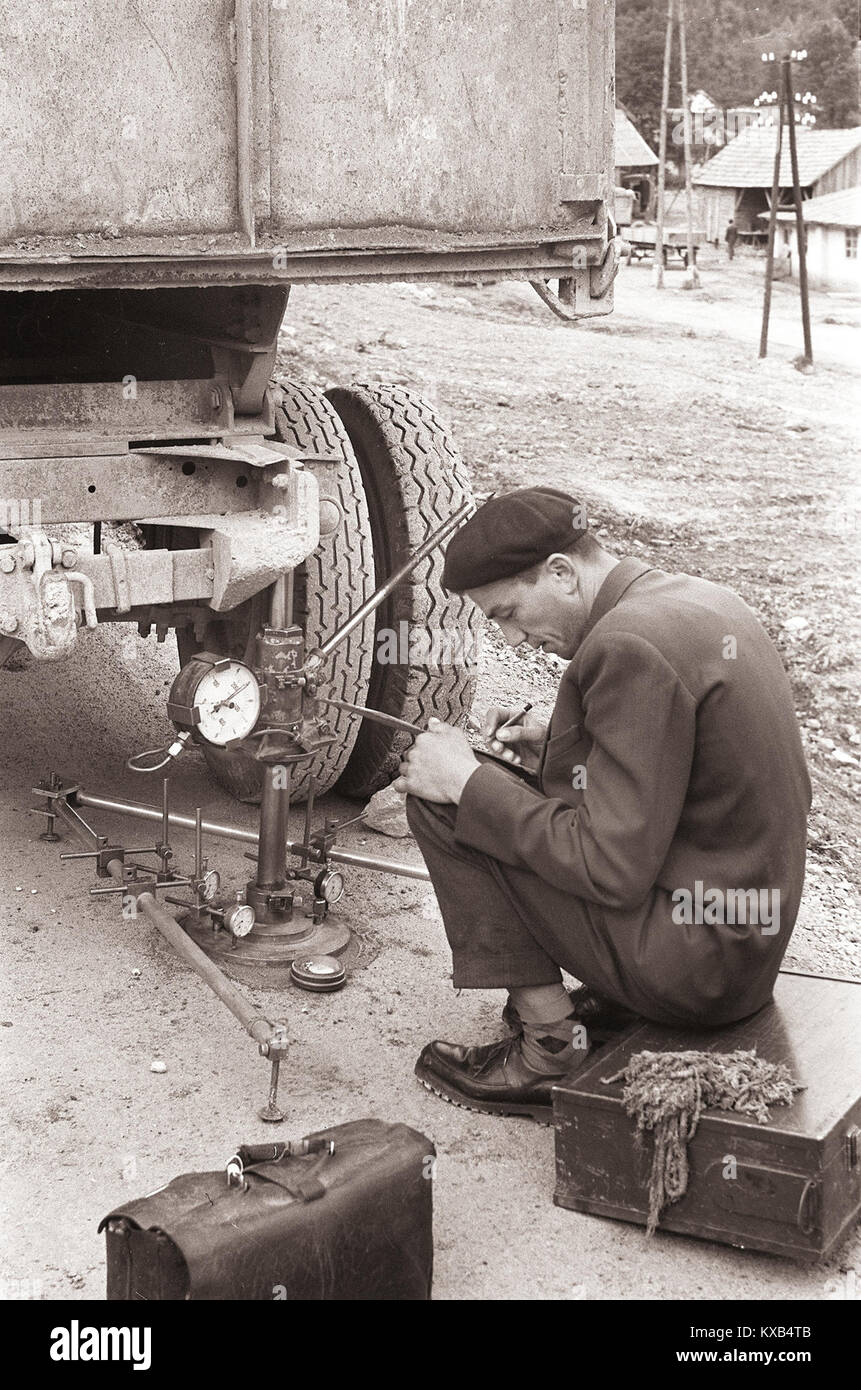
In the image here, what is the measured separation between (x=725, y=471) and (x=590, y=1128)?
843 cm

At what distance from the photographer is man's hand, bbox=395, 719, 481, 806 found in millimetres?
3383

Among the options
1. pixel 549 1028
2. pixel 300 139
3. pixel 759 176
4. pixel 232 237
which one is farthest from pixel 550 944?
pixel 759 176

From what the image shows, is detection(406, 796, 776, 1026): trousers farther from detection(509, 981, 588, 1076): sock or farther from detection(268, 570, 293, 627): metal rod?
detection(268, 570, 293, 627): metal rod

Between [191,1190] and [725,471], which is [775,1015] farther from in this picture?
[725,471]

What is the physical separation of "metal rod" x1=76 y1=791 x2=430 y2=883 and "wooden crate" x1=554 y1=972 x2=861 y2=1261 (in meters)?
1.20

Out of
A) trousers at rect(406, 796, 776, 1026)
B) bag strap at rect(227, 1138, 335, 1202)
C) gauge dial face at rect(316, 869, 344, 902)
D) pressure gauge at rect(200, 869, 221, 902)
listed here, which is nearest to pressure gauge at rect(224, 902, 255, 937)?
pressure gauge at rect(200, 869, 221, 902)

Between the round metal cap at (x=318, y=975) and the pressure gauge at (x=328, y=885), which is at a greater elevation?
the pressure gauge at (x=328, y=885)

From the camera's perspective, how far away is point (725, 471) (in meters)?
11.1

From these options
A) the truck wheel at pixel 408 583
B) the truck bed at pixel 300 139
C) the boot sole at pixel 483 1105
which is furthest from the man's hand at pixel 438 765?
the truck wheel at pixel 408 583

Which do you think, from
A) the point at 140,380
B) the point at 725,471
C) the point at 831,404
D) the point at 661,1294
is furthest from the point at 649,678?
the point at 831,404

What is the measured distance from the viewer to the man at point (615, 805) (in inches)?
122

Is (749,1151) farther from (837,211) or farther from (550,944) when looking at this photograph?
(837,211)

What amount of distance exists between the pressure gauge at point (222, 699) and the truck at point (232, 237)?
314mm

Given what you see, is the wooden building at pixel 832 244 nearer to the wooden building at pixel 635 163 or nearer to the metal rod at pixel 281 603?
the wooden building at pixel 635 163
